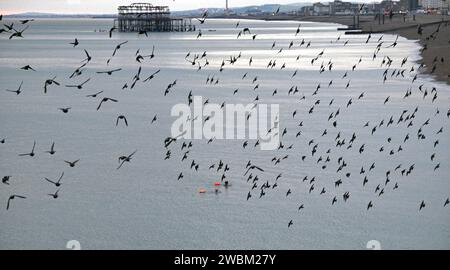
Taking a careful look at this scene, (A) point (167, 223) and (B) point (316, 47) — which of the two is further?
(B) point (316, 47)

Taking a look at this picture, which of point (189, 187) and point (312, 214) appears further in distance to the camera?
point (189, 187)

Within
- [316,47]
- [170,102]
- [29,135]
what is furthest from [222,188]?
[316,47]

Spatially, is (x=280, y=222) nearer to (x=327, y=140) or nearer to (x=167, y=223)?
(x=167, y=223)

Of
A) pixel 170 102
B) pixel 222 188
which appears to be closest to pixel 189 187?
pixel 222 188

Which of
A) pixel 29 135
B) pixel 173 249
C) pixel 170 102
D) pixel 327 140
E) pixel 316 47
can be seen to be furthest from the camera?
pixel 316 47
